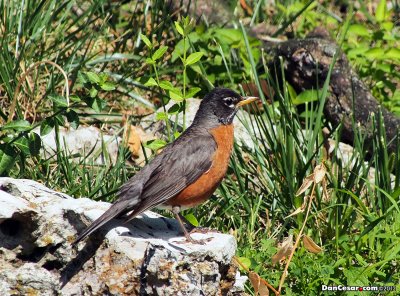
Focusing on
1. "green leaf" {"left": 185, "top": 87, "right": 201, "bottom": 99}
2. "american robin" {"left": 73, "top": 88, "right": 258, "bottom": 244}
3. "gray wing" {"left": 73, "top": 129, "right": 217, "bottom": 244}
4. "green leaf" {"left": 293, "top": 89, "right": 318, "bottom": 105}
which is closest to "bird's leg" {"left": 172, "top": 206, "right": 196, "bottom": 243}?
"american robin" {"left": 73, "top": 88, "right": 258, "bottom": 244}

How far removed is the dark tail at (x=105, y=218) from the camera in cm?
380

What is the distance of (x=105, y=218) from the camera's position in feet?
12.9

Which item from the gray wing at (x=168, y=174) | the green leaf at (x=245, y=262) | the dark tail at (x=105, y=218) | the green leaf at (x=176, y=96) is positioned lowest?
the green leaf at (x=245, y=262)

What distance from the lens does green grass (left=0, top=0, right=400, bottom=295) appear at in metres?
4.67

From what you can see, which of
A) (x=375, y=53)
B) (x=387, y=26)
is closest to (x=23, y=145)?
(x=375, y=53)

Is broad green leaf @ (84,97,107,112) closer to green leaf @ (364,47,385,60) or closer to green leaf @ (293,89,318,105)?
green leaf @ (293,89,318,105)

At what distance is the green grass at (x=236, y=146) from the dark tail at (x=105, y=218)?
2.49 ft

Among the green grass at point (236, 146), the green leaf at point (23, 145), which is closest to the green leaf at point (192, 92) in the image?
the green grass at point (236, 146)

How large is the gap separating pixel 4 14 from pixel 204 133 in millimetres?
1936

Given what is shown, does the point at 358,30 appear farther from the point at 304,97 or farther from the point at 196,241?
the point at 196,241

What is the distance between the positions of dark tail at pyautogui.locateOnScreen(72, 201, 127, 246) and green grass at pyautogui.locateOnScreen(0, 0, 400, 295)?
759mm

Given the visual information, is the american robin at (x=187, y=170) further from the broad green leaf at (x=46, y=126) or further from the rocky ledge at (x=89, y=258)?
the broad green leaf at (x=46, y=126)

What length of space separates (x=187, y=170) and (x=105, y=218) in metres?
0.92

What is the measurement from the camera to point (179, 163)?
4.81 meters
